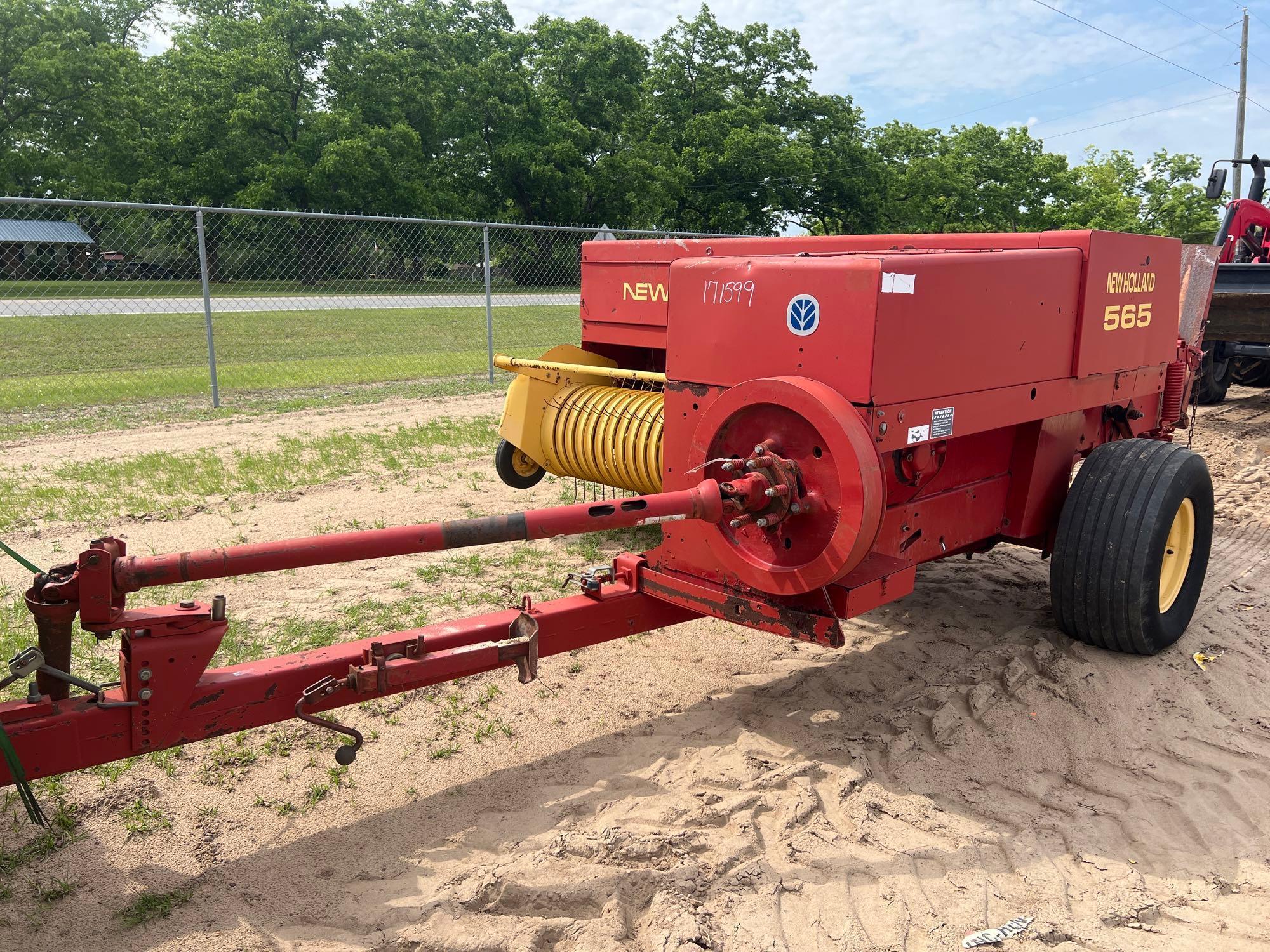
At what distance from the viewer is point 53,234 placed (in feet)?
44.5

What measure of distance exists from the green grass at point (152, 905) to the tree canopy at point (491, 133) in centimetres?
3305

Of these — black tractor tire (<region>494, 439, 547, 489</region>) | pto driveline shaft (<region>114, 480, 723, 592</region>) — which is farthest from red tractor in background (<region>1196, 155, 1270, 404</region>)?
pto driveline shaft (<region>114, 480, 723, 592</region>)

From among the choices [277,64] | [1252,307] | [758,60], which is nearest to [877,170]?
[758,60]

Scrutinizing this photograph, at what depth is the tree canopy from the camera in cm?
3350

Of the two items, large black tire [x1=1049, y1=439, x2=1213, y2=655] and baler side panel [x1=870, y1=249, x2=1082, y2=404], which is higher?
baler side panel [x1=870, y1=249, x2=1082, y2=404]

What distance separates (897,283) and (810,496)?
0.68m

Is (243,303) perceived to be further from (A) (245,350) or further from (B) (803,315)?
(B) (803,315)

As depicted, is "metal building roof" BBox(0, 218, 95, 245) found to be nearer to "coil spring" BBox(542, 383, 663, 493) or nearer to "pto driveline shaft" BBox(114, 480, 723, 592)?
"coil spring" BBox(542, 383, 663, 493)

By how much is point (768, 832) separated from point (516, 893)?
29.7 inches

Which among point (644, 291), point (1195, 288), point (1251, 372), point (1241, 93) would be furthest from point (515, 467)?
point (1241, 93)

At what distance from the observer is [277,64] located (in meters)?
37.6

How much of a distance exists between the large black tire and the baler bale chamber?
0.01 m

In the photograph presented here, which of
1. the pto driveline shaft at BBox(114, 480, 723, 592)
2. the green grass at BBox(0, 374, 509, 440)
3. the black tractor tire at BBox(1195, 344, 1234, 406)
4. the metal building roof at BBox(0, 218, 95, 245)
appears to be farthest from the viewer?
the metal building roof at BBox(0, 218, 95, 245)

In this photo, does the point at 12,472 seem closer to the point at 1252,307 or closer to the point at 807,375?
the point at 807,375
